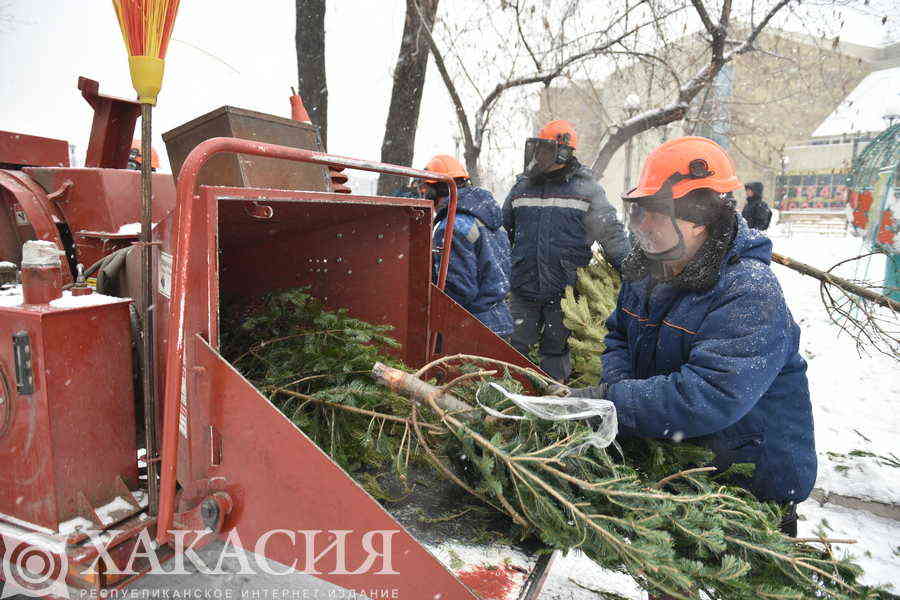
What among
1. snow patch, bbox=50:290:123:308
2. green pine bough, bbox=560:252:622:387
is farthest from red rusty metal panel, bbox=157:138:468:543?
green pine bough, bbox=560:252:622:387

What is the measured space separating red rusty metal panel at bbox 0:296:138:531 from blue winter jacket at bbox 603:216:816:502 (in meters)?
1.93

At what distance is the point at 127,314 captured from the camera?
2.16 metres

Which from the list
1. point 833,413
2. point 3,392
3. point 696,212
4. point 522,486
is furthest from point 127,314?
point 833,413

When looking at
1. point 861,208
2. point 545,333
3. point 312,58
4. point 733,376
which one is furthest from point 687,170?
point 861,208

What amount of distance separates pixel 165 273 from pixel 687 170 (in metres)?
1.96

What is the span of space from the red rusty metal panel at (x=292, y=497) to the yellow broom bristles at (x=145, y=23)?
1.01 m

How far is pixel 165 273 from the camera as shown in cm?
192

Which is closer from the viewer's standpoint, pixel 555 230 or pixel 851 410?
pixel 555 230

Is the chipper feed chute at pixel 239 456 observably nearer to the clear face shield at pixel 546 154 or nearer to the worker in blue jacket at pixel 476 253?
the worker in blue jacket at pixel 476 253

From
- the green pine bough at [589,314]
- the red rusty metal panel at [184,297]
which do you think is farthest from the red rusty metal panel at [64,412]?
the green pine bough at [589,314]

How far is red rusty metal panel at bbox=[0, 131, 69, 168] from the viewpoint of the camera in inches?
134

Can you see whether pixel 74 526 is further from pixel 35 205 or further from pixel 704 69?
pixel 704 69

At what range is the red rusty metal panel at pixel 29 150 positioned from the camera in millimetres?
3409

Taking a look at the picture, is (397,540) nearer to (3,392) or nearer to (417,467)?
(417,467)
